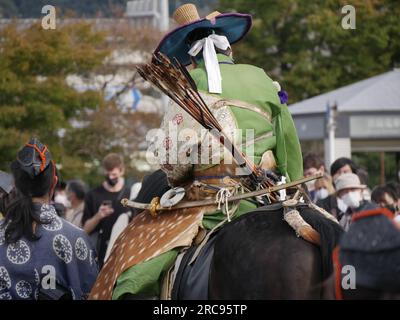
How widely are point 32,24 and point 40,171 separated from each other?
13.8m

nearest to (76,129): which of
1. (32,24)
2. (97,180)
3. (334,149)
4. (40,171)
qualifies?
(97,180)

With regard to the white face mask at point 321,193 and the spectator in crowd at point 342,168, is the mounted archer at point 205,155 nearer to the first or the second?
the spectator in crowd at point 342,168

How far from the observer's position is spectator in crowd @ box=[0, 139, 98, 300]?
5.20 m

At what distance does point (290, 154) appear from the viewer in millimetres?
5477

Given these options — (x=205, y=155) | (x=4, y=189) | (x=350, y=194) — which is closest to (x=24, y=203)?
(x=205, y=155)

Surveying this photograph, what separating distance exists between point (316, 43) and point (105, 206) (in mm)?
17140

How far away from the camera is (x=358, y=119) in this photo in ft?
50.3

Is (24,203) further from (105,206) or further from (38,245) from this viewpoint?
(105,206)

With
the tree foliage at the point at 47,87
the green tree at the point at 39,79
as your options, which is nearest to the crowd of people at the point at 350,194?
the tree foliage at the point at 47,87

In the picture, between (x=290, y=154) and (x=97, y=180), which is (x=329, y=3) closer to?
(x=97, y=180)

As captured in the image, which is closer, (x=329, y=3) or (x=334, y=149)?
(x=334, y=149)

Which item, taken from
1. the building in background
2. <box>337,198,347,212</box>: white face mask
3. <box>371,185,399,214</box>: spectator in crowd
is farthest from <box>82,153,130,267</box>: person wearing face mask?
the building in background

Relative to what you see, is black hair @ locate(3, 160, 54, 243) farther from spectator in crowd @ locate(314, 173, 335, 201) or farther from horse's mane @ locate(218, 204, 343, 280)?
spectator in crowd @ locate(314, 173, 335, 201)

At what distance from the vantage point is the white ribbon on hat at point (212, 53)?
523 cm
